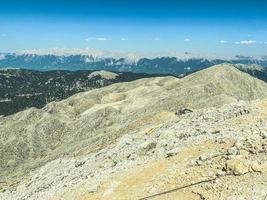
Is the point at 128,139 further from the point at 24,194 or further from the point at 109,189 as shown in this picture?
the point at 109,189

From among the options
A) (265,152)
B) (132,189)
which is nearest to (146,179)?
(132,189)

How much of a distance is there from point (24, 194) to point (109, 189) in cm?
2365

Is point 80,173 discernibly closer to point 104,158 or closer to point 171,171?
point 104,158

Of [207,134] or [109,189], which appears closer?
[109,189]

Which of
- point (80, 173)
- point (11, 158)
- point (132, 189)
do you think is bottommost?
point (11, 158)

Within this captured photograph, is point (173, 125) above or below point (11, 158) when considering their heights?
above

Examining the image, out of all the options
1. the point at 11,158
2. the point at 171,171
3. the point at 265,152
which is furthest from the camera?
the point at 11,158

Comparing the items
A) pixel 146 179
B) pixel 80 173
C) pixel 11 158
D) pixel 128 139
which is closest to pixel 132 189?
pixel 146 179

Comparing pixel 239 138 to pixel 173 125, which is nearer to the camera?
pixel 239 138

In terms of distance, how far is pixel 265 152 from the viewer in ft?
126

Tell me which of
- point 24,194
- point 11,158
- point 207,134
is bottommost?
point 11,158

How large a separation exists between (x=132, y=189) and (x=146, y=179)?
1.64 meters

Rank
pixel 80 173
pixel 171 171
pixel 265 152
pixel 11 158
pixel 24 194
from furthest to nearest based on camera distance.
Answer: pixel 11 158 < pixel 24 194 < pixel 80 173 < pixel 171 171 < pixel 265 152

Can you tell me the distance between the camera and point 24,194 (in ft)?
207
